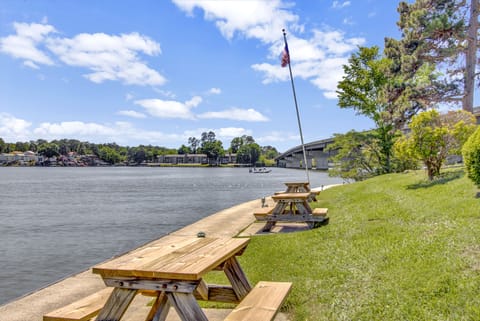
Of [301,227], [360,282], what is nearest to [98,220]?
[301,227]

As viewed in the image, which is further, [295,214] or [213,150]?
[213,150]

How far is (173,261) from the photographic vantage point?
317 centimetres

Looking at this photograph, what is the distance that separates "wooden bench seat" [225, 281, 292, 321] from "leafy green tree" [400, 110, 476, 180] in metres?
11.2

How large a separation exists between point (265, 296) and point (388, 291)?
6.34 ft

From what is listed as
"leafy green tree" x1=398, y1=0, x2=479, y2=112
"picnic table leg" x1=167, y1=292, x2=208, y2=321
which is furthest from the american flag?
"picnic table leg" x1=167, y1=292, x2=208, y2=321

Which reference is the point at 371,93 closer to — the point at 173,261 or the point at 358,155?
the point at 358,155

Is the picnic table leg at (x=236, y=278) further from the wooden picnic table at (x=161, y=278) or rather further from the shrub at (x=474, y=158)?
the shrub at (x=474, y=158)

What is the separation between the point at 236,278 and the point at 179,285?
1.48m

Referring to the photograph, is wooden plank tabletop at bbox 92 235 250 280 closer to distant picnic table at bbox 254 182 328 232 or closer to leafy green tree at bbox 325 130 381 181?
distant picnic table at bbox 254 182 328 232

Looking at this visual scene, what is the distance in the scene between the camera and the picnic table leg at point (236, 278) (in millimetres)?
4203

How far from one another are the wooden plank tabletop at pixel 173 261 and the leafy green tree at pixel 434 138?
11.6m

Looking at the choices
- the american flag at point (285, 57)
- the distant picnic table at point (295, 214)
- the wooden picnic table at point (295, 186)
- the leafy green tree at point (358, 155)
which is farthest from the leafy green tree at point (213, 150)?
the distant picnic table at point (295, 214)

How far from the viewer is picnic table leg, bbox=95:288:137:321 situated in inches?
117

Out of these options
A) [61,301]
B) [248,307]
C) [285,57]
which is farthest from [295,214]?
[285,57]
